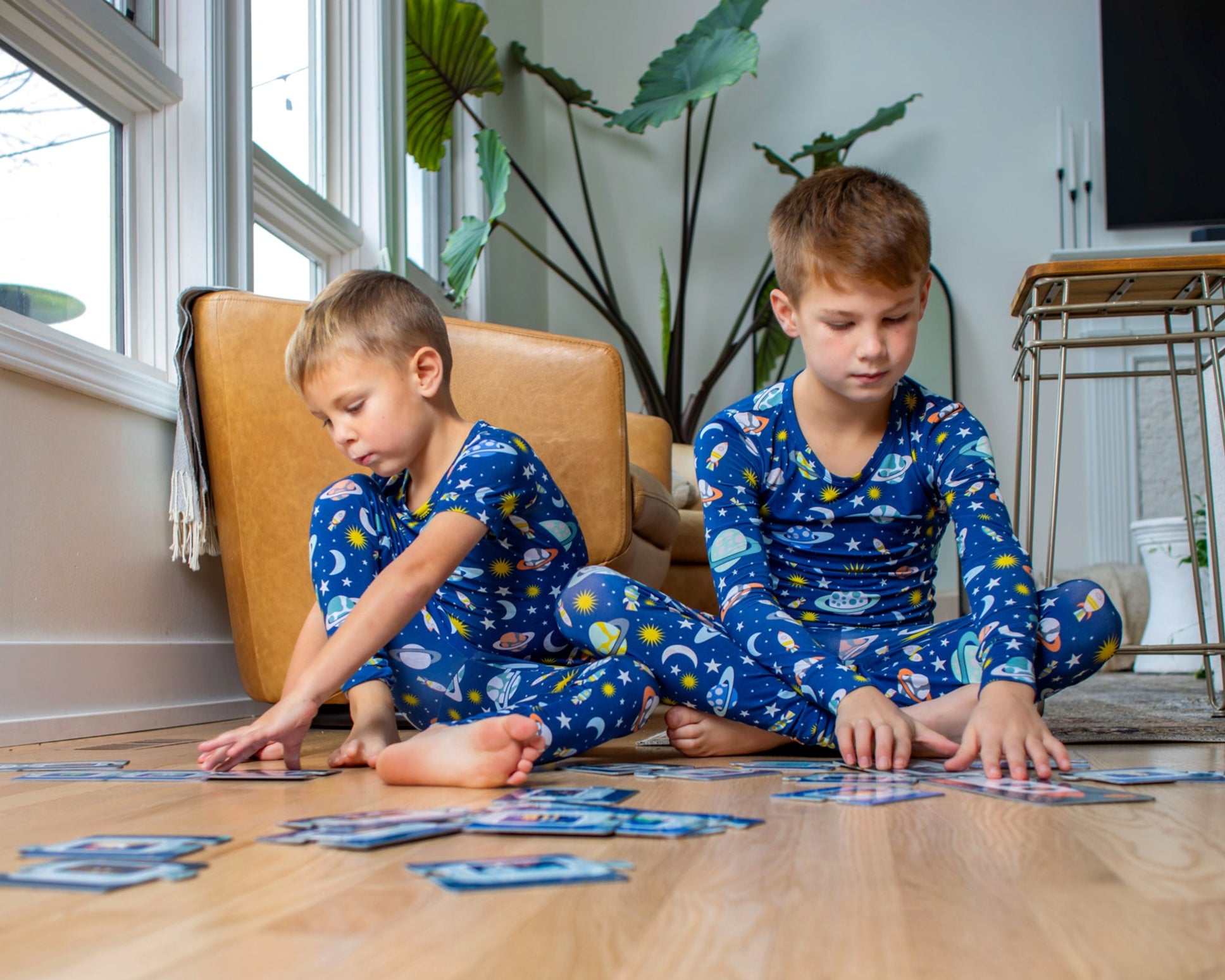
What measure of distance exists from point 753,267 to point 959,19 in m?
1.30

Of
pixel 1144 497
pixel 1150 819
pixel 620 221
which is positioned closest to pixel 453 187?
pixel 620 221

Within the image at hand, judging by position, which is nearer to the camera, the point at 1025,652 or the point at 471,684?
the point at 1025,652

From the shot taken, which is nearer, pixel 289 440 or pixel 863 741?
pixel 863 741

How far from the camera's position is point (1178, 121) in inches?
175

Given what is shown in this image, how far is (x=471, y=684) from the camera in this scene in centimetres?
146

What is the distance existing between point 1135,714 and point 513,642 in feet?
3.69

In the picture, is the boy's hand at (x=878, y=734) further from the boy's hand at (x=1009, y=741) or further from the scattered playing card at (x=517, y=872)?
the scattered playing card at (x=517, y=872)

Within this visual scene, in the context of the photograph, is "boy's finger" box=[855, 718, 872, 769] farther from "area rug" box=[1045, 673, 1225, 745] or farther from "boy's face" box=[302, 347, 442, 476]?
"boy's face" box=[302, 347, 442, 476]

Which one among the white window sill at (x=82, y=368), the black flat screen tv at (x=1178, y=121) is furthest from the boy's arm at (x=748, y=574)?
the black flat screen tv at (x=1178, y=121)

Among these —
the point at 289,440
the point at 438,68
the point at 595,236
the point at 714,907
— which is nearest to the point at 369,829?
the point at 714,907

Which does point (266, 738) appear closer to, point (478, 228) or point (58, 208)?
point (58, 208)

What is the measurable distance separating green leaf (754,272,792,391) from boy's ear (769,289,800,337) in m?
2.81

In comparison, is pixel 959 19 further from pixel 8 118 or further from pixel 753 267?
pixel 8 118

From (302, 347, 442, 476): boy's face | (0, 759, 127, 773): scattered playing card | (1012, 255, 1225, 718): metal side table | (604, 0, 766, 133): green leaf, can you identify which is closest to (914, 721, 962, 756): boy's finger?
(1012, 255, 1225, 718): metal side table
